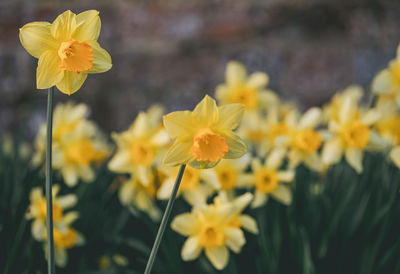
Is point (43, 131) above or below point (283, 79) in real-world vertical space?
below

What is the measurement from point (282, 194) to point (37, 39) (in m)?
0.53

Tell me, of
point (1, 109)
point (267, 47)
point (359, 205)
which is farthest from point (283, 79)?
point (1, 109)

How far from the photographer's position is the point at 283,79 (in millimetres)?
1529

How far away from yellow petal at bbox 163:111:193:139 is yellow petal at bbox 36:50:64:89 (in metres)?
0.13

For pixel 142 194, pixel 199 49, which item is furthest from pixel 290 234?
pixel 199 49

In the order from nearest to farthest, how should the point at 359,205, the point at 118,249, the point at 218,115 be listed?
1. the point at 218,115
2. the point at 359,205
3. the point at 118,249

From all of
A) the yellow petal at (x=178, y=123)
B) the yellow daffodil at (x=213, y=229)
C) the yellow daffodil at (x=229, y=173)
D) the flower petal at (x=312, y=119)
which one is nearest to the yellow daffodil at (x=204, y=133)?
the yellow petal at (x=178, y=123)

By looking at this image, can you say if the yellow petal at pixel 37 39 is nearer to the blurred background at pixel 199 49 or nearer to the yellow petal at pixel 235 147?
the yellow petal at pixel 235 147

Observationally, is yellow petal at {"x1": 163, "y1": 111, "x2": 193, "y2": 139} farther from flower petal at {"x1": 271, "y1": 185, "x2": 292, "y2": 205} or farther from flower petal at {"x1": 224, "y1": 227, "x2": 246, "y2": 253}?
flower petal at {"x1": 271, "y1": 185, "x2": 292, "y2": 205}

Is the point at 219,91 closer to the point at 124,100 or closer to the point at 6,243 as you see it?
the point at 6,243

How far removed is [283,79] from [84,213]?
0.94 metres

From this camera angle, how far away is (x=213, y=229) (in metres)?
0.66

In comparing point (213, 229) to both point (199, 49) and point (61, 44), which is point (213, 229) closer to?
point (61, 44)

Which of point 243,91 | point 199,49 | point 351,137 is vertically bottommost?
point 351,137
